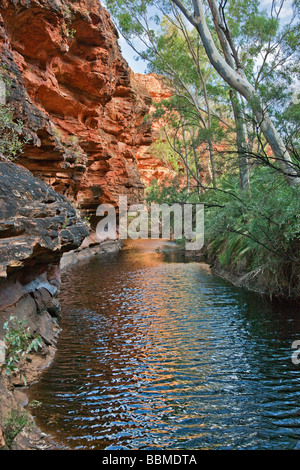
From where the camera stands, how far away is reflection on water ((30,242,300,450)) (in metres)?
4.10

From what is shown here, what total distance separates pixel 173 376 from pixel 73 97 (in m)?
18.6

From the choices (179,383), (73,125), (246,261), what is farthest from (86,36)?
(179,383)

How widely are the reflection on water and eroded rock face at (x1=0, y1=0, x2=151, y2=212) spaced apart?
668 centimetres

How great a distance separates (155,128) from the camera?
180 feet

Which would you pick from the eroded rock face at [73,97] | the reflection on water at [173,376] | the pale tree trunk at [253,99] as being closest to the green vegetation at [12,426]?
the reflection on water at [173,376]

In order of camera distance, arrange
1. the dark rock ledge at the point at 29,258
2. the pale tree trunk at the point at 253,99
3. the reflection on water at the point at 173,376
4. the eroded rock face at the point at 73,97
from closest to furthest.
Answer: the reflection on water at the point at 173,376
the dark rock ledge at the point at 29,258
the pale tree trunk at the point at 253,99
the eroded rock face at the point at 73,97

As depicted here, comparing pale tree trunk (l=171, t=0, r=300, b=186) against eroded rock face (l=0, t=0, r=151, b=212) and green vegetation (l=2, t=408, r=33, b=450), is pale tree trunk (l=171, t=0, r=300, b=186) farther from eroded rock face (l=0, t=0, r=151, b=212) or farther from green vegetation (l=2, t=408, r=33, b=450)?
green vegetation (l=2, t=408, r=33, b=450)

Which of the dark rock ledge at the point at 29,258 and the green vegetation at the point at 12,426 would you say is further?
the dark rock ledge at the point at 29,258

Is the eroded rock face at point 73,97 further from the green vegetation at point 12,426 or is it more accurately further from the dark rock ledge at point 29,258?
the green vegetation at point 12,426

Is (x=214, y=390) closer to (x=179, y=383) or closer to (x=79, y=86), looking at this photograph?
(x=179, y=383)

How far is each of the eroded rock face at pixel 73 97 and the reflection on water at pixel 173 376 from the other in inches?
263

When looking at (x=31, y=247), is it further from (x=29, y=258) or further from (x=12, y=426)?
(x=12, y=426)

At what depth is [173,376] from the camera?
5.63 meters

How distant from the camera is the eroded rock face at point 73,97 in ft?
41.5
